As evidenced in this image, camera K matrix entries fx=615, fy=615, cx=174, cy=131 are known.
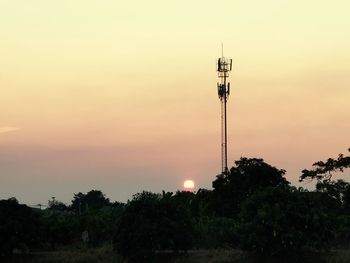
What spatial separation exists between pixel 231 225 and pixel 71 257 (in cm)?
779

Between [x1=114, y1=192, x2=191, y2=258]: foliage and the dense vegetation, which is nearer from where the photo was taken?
the dense vegetation

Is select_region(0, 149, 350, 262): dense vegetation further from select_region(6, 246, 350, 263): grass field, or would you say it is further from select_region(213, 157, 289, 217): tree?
select_region(213, 157, 289, 217): tree

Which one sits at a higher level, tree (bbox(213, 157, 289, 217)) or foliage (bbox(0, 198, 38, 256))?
tree (bbox(213, 157, 289, 217))

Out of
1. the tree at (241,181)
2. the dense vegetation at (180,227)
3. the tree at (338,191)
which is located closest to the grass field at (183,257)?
the dense vegetation at (180,227)

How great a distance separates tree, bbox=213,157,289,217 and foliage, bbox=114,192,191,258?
1188cm

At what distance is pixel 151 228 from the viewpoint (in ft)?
87.6

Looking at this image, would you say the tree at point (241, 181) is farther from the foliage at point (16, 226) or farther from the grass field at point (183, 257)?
the foliage at point (16, 226)

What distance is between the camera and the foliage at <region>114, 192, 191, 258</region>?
26812mm

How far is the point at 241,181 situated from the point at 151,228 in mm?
14753

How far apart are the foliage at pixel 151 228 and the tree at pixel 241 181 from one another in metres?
11.9

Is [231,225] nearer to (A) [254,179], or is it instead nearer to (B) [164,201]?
(B) [164,201]

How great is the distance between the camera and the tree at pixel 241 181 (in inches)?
1560

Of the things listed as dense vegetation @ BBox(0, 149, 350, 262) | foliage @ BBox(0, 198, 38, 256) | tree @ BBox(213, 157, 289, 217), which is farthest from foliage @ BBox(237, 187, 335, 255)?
tree @ BBox(213, 157, 289, 217)

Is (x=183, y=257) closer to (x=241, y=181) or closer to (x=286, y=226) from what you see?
(x=286, y=226)
